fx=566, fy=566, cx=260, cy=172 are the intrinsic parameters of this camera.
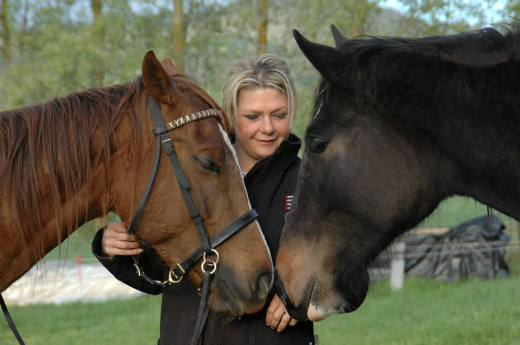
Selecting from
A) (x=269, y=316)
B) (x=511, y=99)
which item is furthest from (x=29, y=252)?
(x=511, y=99)

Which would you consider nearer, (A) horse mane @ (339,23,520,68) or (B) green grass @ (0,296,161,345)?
(A) horse mane @ (339,23,520,68)

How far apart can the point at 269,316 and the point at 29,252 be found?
1.20 meters

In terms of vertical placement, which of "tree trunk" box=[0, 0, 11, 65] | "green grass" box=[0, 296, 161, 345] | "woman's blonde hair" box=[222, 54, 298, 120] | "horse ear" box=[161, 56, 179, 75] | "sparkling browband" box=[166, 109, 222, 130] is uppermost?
"horse ear" box=[161, 56, 179, 75]

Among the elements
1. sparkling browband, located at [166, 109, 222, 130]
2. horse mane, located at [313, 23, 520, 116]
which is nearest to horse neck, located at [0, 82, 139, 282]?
sparkling browband, located at [166, 109, 222, 130]

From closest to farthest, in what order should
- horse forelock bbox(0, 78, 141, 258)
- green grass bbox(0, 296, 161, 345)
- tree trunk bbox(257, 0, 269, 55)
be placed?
horse forelock bbox(0, 78, 141, 258) → green grass bbox(0, 296, 161, 345) → tree trunk bbox(257, 0, 269, 55)

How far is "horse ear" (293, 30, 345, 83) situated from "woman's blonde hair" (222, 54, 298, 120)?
1.92 ft

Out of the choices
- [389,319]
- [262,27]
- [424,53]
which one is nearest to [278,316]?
[424,53]

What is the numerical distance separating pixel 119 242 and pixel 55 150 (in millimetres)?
575

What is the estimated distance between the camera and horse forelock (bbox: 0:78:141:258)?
103 inches

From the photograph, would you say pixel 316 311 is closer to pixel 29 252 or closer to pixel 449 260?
pixel 29 252

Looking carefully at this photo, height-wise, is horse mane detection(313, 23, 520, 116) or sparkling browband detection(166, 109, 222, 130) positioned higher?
horse mane detection(313, 23, 520, 116)

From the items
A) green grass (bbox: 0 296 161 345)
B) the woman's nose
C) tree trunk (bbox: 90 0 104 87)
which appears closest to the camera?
the woman's nose

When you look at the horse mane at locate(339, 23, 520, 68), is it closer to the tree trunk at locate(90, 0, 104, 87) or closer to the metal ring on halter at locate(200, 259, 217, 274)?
the metal ring on halter at locate(200, 259, 217, 274)

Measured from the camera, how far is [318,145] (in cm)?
265
